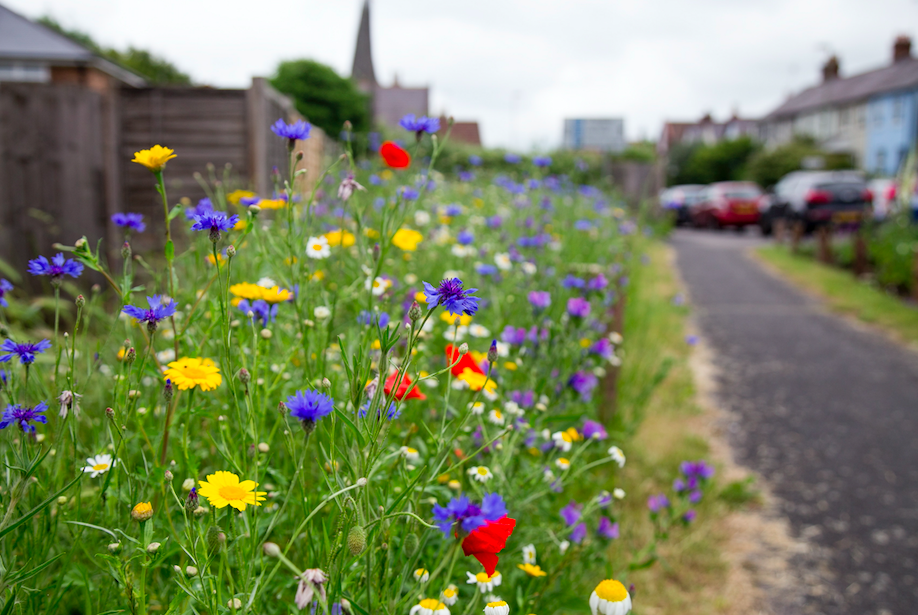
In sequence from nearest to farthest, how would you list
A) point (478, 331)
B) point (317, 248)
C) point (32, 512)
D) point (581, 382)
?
point (32, 512)
point (317, 248)
point (581, 382)
point (478, 331)

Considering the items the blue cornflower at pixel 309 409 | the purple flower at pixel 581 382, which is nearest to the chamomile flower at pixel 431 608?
the blue cornflower at pixel 309 409

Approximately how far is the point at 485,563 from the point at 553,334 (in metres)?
1.22

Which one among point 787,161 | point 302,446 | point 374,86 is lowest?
point 302,446

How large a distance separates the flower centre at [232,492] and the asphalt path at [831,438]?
2.16 m

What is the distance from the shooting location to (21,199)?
5305 mm

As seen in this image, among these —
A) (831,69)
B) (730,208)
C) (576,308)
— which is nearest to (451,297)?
(576,308)

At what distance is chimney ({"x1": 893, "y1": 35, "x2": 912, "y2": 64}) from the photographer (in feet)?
116

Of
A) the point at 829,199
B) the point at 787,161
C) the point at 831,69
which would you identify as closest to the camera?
the point at 829,199

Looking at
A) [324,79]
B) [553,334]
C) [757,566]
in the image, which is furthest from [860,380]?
[324,79]

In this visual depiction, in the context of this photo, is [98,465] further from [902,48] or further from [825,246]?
[902,48]

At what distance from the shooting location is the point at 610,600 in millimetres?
1128

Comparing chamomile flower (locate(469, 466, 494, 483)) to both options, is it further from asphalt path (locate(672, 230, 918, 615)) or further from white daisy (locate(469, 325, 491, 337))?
asphalt path (locate(672, 230, 918, 615))

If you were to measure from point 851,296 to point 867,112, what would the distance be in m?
33.0

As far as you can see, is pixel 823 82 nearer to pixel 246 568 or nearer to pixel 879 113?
pixel 879 113
